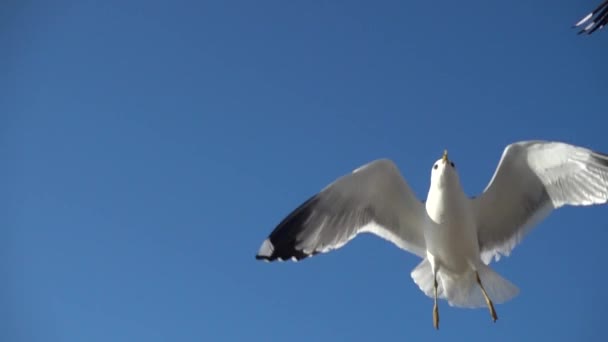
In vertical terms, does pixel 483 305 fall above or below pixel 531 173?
below

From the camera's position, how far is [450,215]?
388 cm

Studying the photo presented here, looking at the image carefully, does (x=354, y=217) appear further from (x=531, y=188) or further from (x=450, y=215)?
(x=531, y=188)

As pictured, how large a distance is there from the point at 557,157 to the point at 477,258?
658mm

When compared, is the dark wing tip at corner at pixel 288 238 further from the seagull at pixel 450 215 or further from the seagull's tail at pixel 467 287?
the seagull's tail at pixel 467 287

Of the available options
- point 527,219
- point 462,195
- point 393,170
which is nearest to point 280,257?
point 393,170

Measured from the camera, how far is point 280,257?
388 centimetres

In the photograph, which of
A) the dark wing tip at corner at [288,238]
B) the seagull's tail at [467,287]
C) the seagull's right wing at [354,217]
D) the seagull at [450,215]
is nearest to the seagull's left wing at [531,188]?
the seagull at [450,215]

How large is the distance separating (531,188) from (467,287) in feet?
2.04

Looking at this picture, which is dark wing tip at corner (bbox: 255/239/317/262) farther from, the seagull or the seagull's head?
the seagull's head

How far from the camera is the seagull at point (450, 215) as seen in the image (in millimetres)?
3859

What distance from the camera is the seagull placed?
3.86 metres

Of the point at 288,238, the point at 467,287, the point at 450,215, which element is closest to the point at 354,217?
the point at 288,238

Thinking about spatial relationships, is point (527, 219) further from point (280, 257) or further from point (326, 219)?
point (280, 257)

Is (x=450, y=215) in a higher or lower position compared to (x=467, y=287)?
higher
